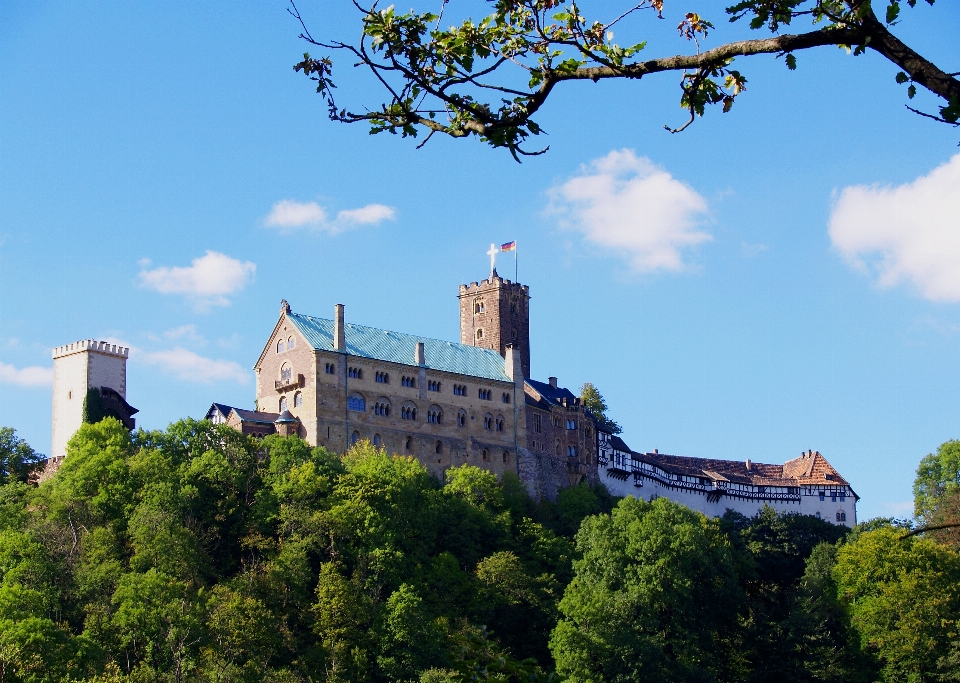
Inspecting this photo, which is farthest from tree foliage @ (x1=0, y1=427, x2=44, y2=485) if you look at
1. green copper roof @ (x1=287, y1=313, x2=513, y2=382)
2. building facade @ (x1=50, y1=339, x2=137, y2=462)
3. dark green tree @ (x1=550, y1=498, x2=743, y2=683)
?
dark green tree @ (x1=550, y1=498, x2=743, y2=683)

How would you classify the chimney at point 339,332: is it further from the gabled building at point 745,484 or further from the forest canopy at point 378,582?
the gabled building at point 745,484

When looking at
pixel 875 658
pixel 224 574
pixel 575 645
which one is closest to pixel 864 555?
pixel 875 658

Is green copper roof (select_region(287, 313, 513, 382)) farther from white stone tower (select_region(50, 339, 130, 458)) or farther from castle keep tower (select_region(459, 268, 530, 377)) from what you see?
white stone tower (select_region(50, 339, 130, 458))

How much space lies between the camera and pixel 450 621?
250 ft

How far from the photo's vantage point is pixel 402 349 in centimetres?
9594

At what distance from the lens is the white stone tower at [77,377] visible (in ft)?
286

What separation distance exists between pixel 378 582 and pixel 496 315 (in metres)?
37.7

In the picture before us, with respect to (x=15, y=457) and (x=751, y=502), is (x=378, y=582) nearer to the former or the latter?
(x=15, y=457)

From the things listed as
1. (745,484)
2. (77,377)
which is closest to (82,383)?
(77,377)

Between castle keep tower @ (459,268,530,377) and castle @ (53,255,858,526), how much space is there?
0.10 m

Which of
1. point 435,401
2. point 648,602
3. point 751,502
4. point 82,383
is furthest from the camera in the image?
point 751,502

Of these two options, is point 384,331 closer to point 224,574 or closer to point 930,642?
point 224,574

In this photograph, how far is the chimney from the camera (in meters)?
90.9

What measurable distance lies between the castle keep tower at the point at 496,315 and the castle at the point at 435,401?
0.10 m
